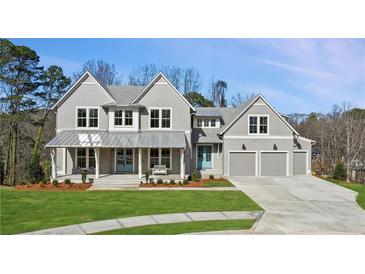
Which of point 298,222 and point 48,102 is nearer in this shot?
point 298,222

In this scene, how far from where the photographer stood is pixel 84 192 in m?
18.2

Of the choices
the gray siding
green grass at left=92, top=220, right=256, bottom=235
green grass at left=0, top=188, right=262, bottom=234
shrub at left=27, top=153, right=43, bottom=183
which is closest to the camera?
green grass at left=92, top=220, right=256, bottom=235

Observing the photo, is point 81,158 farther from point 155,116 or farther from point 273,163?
point 273,163

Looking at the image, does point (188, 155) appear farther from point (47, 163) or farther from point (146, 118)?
point (47, 163)

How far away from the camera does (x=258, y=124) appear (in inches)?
992

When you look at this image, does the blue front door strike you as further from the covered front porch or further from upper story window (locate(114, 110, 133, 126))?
upper story window (locate(114, 110, 133, 126))

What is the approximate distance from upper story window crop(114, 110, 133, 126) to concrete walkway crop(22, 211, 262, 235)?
13.5 metres

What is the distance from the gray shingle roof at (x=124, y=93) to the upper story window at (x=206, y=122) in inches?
249

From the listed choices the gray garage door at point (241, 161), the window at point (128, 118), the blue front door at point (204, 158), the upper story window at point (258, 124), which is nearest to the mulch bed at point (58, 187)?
the window at point (128, 118)

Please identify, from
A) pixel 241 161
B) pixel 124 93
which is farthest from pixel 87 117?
pixel 241 161

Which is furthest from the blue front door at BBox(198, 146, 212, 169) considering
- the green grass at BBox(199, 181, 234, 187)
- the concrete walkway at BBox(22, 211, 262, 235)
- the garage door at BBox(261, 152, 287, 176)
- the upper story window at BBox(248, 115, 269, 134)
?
the concrete walkway at BBox(22, 211, 262, 235)

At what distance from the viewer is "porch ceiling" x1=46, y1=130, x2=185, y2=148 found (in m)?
22.1
